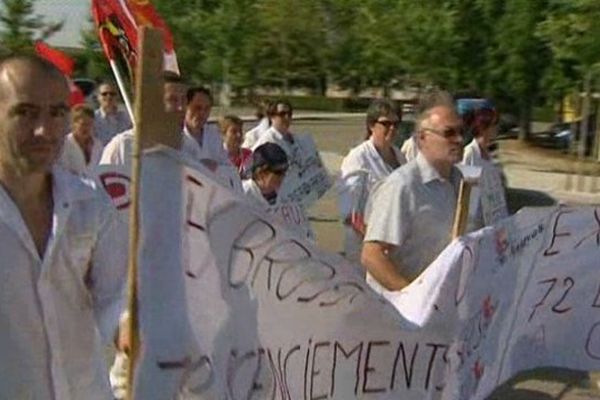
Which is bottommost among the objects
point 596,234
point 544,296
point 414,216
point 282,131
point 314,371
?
point 282,131

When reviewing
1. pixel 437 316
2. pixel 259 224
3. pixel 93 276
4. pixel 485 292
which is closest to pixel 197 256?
pixel 259 224

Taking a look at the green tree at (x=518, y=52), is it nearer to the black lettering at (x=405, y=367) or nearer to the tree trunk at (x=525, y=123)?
the tree trunk at (x=525, y=123)

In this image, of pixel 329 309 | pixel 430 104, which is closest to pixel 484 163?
pixel 430 104

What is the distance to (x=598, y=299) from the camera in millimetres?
6504

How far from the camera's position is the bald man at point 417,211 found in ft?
18.5

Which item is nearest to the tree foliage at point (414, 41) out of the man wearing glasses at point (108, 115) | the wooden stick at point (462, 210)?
the man wearing glasses at point (108, 115)

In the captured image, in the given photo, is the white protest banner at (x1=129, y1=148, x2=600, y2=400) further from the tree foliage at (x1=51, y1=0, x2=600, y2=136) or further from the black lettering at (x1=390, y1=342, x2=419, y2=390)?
the tree foliage at (x1=51, y1=0, x2=600, y2=136)

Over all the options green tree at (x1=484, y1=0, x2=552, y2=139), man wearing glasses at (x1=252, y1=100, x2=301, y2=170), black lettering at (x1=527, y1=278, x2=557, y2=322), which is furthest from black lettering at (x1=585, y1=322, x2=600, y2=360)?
green tree at (x1=484, y1=0, x2=552, y2=139)

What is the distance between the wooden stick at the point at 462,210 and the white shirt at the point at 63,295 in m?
2.19

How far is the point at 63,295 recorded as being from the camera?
3.47m

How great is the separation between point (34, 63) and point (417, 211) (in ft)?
8.19

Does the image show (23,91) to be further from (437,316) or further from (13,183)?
(437,316)

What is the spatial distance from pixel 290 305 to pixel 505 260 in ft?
5.06

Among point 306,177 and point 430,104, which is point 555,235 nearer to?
point 430,104
